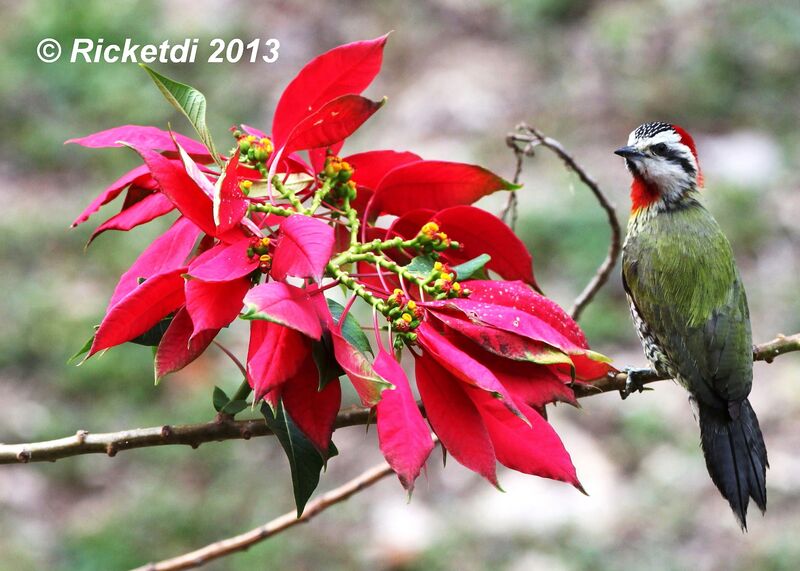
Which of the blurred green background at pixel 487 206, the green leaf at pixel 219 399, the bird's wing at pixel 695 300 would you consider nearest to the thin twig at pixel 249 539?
the green leaf at pixel 219 399

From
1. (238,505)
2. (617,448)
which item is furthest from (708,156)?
(238,505)

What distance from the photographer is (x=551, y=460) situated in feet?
3.52

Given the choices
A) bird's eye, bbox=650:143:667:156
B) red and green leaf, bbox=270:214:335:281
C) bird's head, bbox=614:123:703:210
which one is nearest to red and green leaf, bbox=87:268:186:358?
red and green leaf, bbox=270:214:335:281

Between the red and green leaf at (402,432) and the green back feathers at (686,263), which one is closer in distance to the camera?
the red and green leaf at (402,432)

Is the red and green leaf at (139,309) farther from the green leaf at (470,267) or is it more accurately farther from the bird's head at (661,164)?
the bird's head at (661,164)

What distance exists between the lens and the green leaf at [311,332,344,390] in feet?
3.34

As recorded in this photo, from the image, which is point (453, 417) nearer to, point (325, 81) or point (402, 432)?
point (402, 432)

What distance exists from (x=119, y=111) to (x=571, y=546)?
339 centimetres

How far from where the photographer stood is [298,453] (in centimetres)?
115

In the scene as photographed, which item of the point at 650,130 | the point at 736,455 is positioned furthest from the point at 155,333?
the point at 650,130

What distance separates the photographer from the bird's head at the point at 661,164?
6.95 feet

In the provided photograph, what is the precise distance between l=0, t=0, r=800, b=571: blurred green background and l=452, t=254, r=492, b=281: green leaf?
100 inches

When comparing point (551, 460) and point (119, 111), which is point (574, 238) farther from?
point (551, 460)

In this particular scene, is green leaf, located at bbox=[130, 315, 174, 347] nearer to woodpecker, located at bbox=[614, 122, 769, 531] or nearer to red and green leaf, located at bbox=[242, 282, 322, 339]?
red and green leaf, located at bbox=[242, 282, 322, 339]
